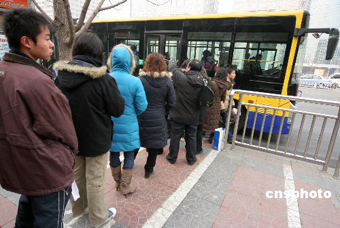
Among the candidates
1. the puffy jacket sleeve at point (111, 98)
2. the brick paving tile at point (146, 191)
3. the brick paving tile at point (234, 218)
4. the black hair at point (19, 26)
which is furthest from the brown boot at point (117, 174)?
the black hair at point (19, 26)

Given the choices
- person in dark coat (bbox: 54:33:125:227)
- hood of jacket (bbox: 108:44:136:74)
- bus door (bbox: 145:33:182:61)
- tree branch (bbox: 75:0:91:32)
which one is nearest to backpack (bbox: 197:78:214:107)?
hood of jacket (bbox: 108:44:136:74)

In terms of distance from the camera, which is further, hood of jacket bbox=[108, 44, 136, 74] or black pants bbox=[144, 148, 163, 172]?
black pants bbox=[144, 148, 163, 172]

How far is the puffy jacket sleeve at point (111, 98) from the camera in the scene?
1870 mm

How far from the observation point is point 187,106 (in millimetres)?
3527

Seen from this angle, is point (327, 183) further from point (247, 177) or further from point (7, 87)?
point (7, 87)

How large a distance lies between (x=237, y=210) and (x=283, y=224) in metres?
0.51

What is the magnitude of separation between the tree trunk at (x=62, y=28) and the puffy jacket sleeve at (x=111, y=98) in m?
2.60

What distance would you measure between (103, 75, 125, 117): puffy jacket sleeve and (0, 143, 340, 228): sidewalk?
4.07 ft

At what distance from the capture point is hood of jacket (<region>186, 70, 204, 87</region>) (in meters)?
3.42

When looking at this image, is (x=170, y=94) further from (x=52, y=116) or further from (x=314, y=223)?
(x=314, y=223)

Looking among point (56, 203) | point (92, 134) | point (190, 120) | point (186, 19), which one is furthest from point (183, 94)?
point (186, 19)

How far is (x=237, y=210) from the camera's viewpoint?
266 cm

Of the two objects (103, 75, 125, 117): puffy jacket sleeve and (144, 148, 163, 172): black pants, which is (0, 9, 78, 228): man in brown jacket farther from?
(144, 148, 163, 172): black pants

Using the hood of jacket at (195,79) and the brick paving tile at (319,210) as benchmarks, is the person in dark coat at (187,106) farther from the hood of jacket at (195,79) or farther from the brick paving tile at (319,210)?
the brick paving tile at (319,210)
